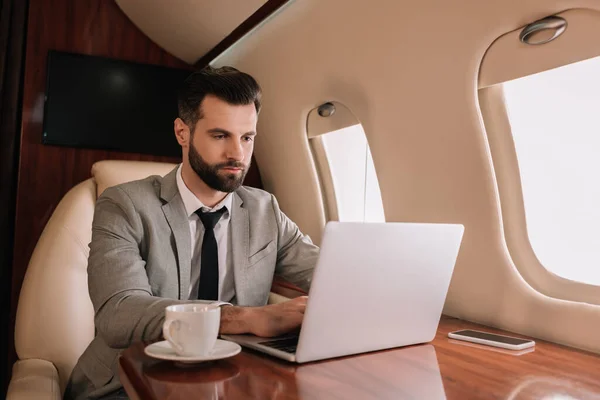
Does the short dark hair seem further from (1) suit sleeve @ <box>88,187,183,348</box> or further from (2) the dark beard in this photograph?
(1) suit sleeve @ <box>88,187,183,348</box>

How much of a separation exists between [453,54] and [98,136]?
1925 mm

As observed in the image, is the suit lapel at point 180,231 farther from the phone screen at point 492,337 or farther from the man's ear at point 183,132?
the phone screen at point 492,337

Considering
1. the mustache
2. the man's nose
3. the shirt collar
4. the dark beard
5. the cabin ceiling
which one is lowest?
the shirt collar

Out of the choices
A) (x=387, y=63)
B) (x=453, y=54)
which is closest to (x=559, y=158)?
(x=453, y=54)

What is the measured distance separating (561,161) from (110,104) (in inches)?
86.6

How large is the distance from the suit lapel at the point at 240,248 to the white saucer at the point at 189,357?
48cm

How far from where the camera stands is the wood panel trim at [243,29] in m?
1.96

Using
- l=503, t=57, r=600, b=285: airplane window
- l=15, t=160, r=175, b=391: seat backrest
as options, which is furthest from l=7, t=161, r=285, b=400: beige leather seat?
l=503, t=57, r=600, b=285: airplane window

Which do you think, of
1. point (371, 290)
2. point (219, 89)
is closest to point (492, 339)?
point (371, 290)

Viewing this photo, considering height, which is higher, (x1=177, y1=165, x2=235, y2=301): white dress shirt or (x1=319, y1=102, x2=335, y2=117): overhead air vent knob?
(x1=319, y1=102, x2=335, y2=117): overhead air vent knob

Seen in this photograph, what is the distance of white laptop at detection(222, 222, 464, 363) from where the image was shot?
35.7 inches

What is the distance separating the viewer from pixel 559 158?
1.49 m

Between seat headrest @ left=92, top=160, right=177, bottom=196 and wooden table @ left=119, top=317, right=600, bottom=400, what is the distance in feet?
3.66

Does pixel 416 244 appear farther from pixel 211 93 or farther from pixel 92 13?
pixel 92 13
